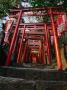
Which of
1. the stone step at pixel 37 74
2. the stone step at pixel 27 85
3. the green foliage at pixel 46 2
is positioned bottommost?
the stone step at pixel 27 85

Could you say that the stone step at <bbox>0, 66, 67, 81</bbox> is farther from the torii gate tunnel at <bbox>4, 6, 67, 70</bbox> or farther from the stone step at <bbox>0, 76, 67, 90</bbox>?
the stone step at <bbox>0, 76, 67, 90</bbox>

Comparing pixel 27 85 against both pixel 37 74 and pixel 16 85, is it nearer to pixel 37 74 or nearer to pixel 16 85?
pixel 16 85

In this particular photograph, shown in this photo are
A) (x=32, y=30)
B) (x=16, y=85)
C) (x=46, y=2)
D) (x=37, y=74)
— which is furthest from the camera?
(x=32, y=30)

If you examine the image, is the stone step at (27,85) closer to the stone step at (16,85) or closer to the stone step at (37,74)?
the stone step at (16,85)

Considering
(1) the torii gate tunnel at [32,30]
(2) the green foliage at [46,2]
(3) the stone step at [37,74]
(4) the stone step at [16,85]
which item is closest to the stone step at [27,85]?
(4) the stone step at [16,85]

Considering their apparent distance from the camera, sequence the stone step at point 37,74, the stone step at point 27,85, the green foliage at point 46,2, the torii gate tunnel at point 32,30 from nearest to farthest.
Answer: the stone step at point 27,85
the green foliage at point 46,2
the stone step at point 37,74
the torii gate tunnel at point 32,30

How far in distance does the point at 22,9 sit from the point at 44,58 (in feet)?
43.4

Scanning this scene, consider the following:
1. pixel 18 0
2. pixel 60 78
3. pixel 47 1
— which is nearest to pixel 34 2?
pixel 47 1

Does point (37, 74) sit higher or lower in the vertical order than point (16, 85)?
higher

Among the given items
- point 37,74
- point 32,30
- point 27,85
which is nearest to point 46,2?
point 37,74

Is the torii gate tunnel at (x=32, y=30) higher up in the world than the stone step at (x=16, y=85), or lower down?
higher up

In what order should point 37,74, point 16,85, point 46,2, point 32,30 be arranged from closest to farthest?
1. point 16,85
2. point 46,2
3. point 37,74
4. point 32,30

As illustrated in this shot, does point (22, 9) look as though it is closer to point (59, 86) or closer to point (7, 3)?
point (7, 3)

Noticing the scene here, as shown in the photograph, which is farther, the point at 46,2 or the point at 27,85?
the point at 46,2
